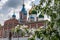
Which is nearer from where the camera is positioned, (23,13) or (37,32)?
(37,32)

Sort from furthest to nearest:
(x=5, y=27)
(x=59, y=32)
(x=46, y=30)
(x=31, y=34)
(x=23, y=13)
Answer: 1. (x=23, y=13)
2. (x=5, y=27)
3. (x=31, y=34)
4. (x=46, y=30)
5. (x=59, y=32)

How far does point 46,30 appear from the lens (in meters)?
5.49

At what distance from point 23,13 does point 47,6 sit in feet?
89.0

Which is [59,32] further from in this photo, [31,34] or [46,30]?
[31,34]

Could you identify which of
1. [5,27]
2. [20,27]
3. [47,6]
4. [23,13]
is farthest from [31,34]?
[23,13]

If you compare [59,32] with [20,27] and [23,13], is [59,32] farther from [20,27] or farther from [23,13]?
[23,13]

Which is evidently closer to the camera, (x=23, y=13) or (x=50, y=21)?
(x=50, y=21)

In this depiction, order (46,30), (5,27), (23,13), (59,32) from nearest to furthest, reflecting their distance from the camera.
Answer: (59,32) → (46,30) → (5,27) → (23,13)

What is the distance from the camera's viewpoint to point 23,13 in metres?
32.8

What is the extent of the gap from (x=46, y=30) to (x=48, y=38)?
0.22 m

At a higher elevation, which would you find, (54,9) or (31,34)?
(54,9)

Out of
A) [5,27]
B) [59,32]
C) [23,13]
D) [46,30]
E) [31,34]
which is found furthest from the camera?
[23,13]

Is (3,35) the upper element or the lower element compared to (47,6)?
lower

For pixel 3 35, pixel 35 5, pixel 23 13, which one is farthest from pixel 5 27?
pixel 35 5
